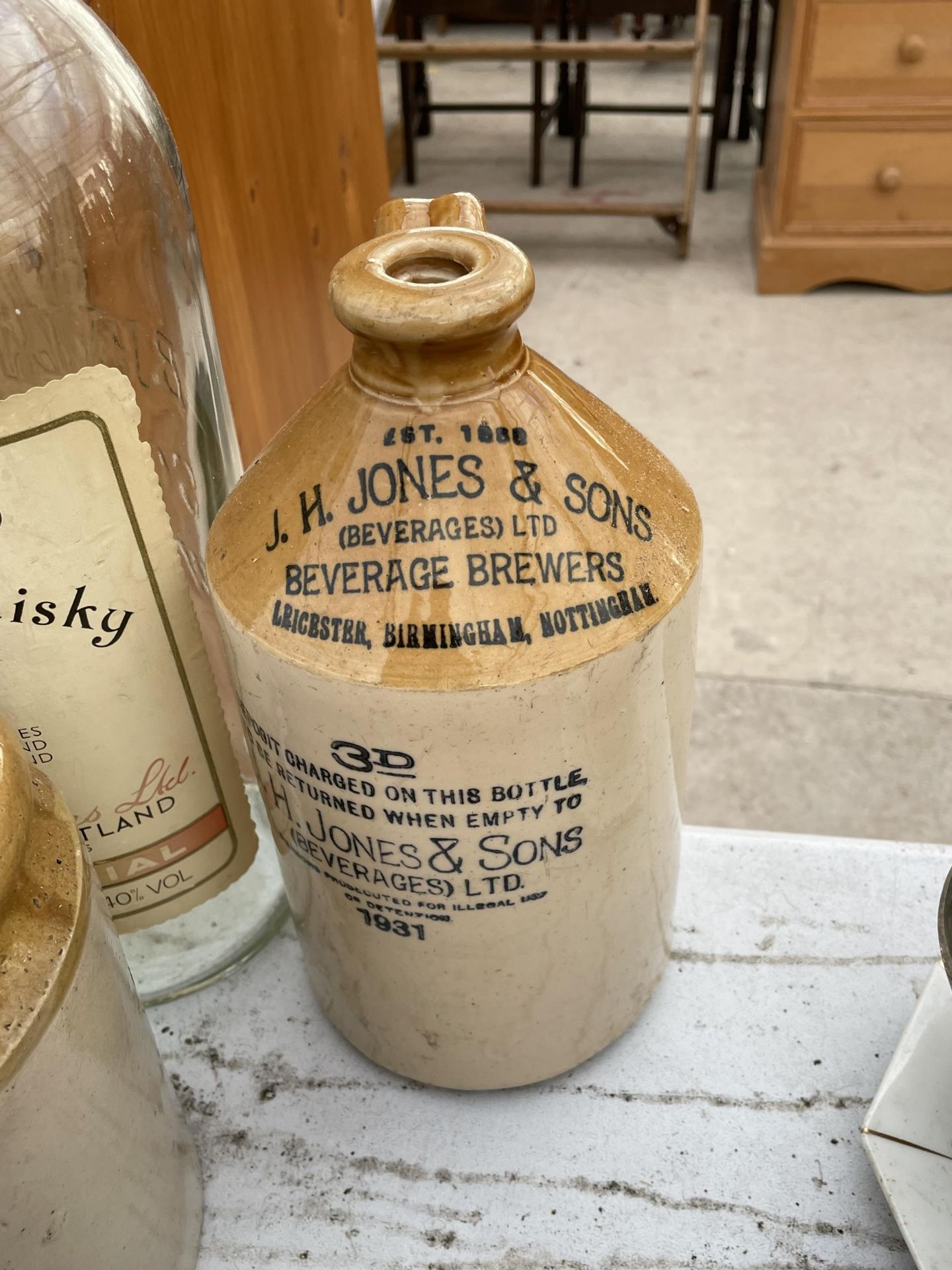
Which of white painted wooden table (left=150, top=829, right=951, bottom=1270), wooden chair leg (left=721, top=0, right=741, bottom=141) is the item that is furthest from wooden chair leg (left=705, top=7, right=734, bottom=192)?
white painted wooden table (left=150, top=829, right=951, bottom=1270)

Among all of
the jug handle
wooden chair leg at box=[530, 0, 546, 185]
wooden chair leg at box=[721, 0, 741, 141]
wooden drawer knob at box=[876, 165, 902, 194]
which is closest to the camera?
the jug handle

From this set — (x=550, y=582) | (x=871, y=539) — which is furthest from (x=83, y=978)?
(x=871, y=539)

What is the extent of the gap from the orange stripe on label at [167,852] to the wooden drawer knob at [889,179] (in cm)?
194

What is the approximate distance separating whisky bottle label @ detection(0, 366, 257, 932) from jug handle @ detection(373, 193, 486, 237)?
12 cm

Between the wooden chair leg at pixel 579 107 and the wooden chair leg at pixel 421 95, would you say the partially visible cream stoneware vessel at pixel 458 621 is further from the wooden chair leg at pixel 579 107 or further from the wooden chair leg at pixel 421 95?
the wooden chair leg at pixel 421 95

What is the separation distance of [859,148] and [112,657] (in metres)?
1.96

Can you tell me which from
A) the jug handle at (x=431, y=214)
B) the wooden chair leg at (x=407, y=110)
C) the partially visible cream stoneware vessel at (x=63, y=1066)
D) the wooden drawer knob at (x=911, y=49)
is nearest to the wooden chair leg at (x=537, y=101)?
the wooden chair leg at (x=407, y=110)

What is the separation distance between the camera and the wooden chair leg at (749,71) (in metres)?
2.60

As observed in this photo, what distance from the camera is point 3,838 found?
1.00ft

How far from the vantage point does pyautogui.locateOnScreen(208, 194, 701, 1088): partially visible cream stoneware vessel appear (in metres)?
0.37

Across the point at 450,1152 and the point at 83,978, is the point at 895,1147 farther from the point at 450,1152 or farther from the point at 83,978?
the point at 83,978

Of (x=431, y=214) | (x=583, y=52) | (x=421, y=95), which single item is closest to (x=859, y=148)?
(x=583, y=52)

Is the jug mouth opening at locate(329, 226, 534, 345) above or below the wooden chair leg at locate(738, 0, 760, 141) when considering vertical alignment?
above

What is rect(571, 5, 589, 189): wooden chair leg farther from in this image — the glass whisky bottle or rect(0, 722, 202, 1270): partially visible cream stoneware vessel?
rect(0, 722, 202, 1270): partially visible cream stoneware vessel
